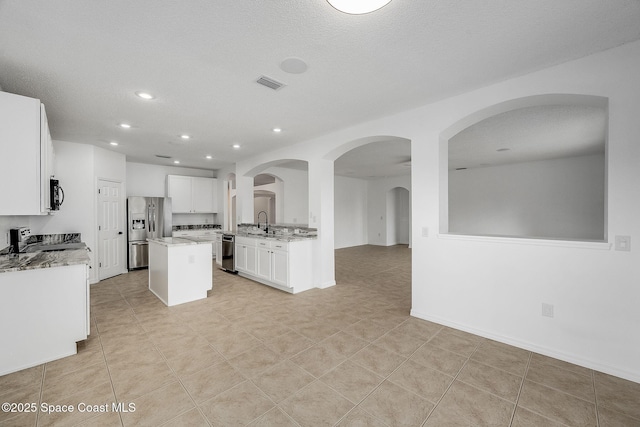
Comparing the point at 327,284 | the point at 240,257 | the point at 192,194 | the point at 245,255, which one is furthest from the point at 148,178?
the point at 327,284

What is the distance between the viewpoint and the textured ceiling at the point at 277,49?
1737 mm

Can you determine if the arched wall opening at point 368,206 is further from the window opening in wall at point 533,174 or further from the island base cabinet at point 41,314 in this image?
the island base cabinet at point 41,314

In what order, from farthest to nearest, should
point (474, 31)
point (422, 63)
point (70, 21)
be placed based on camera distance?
1. point (422, 63)
2. point (474, 31)
3. point (70, 21)

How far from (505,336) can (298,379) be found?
214 centimetres

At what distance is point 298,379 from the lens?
2.15 m

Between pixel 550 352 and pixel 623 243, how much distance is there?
1.13 metres

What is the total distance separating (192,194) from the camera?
7551 millimetres

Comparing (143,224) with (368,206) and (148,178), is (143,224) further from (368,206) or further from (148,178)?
(368,206)

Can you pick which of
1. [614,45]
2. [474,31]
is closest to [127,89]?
[474,31]

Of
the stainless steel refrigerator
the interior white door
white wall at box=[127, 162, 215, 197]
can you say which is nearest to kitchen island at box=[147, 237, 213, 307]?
the interior white door

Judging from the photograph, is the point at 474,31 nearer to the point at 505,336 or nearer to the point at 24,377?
the point at 505,336

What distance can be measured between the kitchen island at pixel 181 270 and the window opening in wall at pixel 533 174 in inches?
171

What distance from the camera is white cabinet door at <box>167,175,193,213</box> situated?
7.16m

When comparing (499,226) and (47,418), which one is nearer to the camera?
(47,418)
